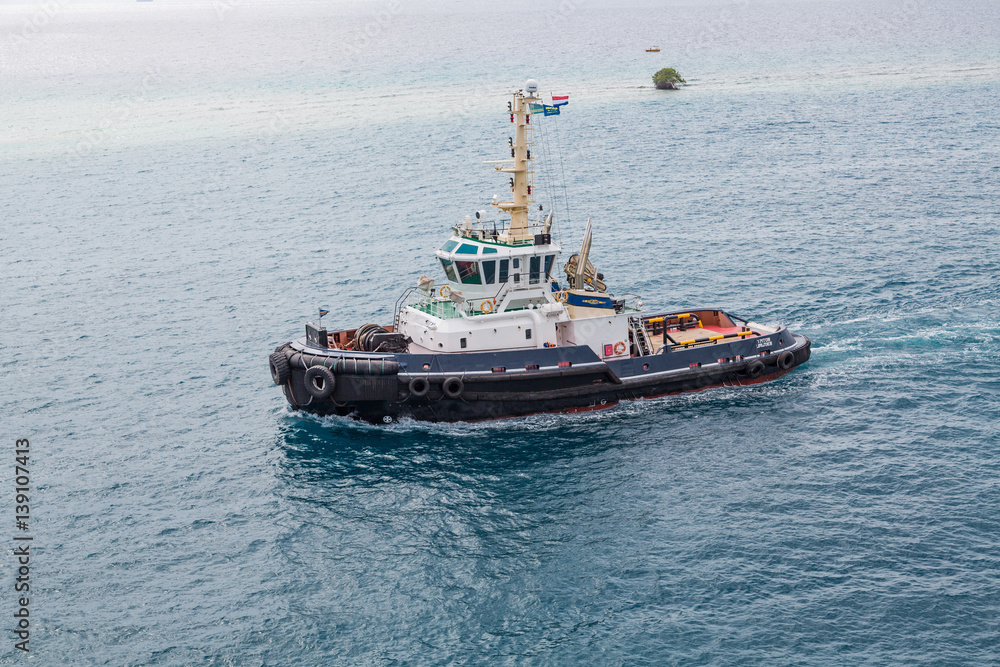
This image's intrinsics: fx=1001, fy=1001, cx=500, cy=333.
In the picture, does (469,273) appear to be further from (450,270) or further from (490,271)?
(450,270)

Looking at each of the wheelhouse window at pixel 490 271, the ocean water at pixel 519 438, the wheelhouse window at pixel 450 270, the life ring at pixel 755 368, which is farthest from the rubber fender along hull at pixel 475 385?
the wheelhouse window at pixel 450 270

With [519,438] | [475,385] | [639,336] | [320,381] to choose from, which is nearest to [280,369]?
[320,381]

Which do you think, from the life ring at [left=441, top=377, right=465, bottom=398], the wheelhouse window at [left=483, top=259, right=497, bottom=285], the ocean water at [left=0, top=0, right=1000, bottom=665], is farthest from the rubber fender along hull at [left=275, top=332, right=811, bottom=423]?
the wheelhouse window at [left=483, top=259, right=497, bottom=285]

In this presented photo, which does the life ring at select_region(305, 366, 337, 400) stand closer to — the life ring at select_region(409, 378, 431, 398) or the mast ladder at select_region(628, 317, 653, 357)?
the life ring at select_region(409, 378, 431, 398)

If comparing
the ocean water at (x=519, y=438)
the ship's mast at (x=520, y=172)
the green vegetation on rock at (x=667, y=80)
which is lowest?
the ocean water at (x=519, y=438)

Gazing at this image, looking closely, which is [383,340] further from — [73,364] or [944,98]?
[944,98]

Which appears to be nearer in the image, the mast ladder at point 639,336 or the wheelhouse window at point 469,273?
the wheelhouse window at point 469,273

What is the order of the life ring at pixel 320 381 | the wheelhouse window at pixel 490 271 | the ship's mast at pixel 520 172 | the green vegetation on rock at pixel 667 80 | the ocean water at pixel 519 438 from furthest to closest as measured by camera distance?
1. the green vegetation on rock at pixel 667 80
2. the ship's mast at pixel 520 172
3. the wheelhouse window at pixel 490 271
4. the life ring at pixel 320 381
5. the ocean water at pixel 519 438

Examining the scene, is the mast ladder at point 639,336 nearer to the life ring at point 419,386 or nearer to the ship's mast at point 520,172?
the ship's mast at point 520,172
